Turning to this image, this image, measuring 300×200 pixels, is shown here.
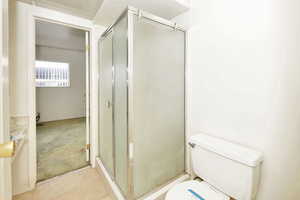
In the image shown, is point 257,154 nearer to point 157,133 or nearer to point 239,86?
point 239,86

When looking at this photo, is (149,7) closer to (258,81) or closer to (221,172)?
(258,81)

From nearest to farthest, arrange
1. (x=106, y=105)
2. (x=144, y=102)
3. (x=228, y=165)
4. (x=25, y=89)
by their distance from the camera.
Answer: (x=228, y=165) < (x=144, y=102) < (x=25, y=89) < (x=106, y=105)

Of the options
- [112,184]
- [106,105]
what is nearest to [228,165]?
[112,184]

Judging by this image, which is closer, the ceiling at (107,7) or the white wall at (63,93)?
the ceiling at (107,7)

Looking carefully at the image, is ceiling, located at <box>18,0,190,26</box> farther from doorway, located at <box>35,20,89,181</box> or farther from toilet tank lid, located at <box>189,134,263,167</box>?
toilet tank lid, located at <box>189,134,263,167</box>

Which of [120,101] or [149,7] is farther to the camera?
[149,7]

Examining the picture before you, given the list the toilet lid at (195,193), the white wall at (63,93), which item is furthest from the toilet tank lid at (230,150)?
the white wall at (63,93)

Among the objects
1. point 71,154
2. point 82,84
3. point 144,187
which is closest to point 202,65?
point 144,187

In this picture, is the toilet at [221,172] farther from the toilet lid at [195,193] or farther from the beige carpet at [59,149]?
the beige carpet at [59,149]

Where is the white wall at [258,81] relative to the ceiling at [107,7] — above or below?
below

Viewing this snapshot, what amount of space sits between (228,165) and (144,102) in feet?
2.62

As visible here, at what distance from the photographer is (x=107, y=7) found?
1432 mm

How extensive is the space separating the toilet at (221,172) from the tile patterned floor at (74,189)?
82 cm

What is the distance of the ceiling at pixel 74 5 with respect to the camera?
1479 millimetres
